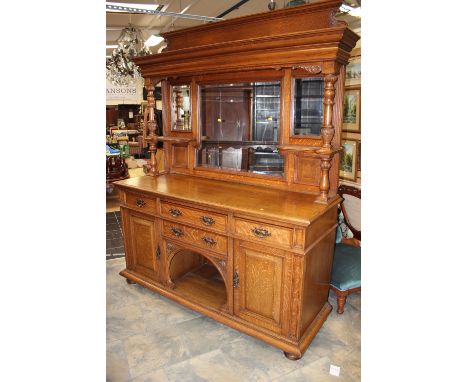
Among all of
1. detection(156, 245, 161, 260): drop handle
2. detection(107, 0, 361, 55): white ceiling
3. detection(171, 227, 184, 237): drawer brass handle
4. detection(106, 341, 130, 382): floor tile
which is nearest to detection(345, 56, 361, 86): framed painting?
detection(107, 0, 361, 55): white ceiling

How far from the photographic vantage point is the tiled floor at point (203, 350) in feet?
6.79

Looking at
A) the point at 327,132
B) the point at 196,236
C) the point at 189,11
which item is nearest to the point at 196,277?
the point at 196,236

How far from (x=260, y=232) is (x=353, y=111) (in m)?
1.95

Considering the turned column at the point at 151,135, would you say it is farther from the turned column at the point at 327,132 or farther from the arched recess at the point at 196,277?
the turned column at the point at 327,132

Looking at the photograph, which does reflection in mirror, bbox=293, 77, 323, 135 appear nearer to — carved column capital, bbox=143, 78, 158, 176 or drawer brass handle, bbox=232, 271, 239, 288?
drawer brass handle, bbox=232, 271, 239, 288

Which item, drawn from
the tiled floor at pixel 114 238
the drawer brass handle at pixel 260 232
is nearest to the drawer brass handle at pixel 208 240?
the drawer brass handle at pixel 260 232

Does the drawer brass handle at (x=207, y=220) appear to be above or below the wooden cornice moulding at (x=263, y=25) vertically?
below

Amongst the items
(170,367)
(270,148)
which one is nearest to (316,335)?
(170,367)

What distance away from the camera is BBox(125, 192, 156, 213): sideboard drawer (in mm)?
2699

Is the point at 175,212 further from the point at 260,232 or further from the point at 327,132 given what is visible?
the point at 327,132

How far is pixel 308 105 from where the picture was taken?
95.3 inches

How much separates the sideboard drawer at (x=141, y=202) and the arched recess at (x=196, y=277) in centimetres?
33
